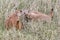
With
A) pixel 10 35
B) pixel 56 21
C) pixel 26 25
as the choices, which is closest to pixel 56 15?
pixel 56 21

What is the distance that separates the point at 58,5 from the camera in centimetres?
552

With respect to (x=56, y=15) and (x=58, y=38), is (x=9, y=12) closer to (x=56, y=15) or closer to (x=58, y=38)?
(x=56, y=15)

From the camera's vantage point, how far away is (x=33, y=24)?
4570mm

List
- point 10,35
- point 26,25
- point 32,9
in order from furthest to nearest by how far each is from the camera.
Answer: point 32,9, point 26,25, point 10,35

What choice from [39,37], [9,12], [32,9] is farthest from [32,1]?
[39,37]

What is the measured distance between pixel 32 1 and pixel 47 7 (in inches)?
14.6

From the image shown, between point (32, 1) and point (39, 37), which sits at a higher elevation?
point (32, 1)

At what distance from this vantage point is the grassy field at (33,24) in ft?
14.0

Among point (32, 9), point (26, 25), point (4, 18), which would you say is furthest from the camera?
point (32, 9)

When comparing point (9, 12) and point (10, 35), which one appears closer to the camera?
point (10, 35)

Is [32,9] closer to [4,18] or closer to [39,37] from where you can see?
[4,18]

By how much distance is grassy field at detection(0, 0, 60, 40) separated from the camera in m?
4.28

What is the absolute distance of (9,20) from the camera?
15.8ft

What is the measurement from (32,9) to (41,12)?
185 millimetres
